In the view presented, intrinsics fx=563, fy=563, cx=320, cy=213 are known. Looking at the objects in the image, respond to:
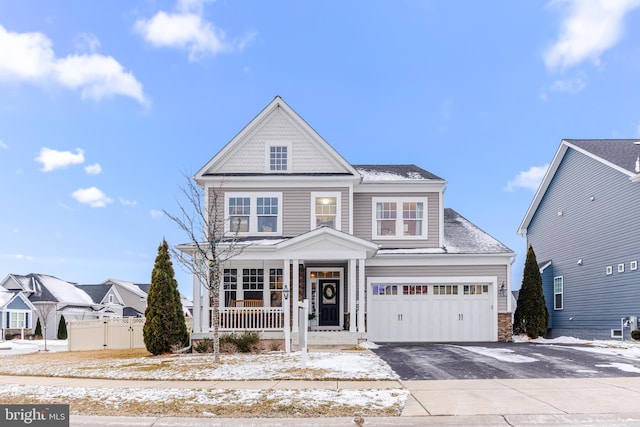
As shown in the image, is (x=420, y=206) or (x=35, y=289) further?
(x=35, y=289)

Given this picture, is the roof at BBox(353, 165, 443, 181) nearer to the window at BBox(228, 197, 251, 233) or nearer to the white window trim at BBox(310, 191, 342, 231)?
the white window trim at BBox(310, 191, 342, 231)

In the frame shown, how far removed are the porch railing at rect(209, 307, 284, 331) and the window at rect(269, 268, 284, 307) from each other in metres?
1.75

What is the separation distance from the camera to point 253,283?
21562 millimetres

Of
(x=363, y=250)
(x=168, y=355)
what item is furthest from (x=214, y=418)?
(x=363, y=250)

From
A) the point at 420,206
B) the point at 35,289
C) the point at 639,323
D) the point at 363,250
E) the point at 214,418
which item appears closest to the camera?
the point at 214,418

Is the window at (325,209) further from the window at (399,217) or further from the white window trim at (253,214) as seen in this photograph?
the window at (399,217)

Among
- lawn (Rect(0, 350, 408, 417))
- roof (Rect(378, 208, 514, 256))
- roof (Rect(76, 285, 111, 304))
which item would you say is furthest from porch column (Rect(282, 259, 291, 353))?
roof (Rect(76, 285, 111, 304))

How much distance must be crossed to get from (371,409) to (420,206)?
1493 cm

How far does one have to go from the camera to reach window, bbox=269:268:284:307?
21.4 metres

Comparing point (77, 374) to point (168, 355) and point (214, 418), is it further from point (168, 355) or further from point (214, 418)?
point (214, 418)

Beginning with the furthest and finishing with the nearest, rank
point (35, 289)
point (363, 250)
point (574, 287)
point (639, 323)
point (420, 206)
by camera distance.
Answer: point (35, 289)
point (574, 287)
point (420, 206)
point (639, 323)
point (363, 250)

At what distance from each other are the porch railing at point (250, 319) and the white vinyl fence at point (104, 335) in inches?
208

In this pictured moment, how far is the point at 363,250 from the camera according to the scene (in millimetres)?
19172

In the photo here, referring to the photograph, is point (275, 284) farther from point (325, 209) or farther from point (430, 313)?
point (430, 313)
